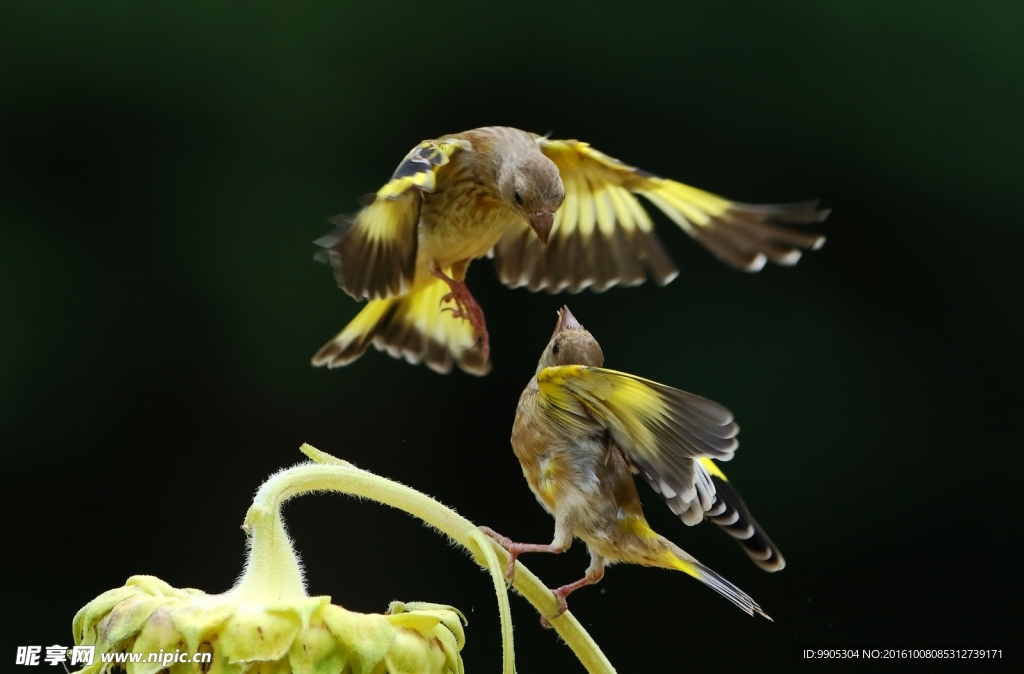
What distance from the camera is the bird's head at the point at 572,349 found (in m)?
1.39

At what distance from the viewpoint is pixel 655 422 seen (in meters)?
1.25

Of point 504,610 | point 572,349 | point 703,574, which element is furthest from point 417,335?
point 504,610

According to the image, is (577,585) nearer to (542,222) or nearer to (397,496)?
(397,496)

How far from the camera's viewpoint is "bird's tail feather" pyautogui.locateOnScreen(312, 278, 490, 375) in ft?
5.81

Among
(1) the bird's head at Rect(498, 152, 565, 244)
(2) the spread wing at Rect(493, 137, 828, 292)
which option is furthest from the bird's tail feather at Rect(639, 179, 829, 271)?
(1) the bird's head at Rect(498, 152, 565, 244)

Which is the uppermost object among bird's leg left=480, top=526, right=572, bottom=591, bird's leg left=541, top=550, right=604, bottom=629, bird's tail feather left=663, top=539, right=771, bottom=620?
bird's leg left=480, top=526, right=572, bottom=591

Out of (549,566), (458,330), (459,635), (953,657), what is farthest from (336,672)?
(953,657)

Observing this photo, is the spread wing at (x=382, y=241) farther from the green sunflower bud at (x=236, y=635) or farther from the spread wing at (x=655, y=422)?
the green sunflower bud at (x=236, y=635)

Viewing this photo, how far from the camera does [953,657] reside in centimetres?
328

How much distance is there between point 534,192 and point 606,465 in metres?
0.40

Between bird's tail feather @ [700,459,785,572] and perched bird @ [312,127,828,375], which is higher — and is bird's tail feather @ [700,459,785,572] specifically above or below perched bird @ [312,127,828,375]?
below

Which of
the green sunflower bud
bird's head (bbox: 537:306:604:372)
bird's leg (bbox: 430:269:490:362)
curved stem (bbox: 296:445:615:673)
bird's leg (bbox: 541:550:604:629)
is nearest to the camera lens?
the green sunflower bud

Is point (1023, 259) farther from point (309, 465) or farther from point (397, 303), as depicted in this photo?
point (309, 465)

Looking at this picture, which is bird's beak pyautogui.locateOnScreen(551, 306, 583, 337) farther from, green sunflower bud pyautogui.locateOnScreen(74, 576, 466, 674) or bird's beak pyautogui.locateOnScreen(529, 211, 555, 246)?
green sunflower bud pyautogui.locateOnScreen(74, 576, 466, 674)
